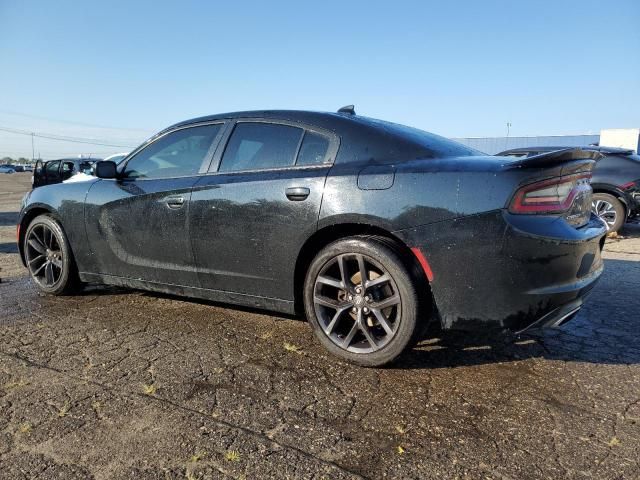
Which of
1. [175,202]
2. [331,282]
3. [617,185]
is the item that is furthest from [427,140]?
[617,185]

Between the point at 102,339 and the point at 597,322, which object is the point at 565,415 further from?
the point at 102,339

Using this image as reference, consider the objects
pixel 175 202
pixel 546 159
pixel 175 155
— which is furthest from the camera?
pixel 175 155

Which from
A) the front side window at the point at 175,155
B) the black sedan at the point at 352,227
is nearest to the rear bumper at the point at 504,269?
the black sedan at the point at 352,227

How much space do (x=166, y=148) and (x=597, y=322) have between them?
11.7ft

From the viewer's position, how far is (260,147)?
10.8 feet

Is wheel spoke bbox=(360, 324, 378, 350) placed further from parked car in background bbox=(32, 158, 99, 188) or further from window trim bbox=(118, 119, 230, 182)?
parked car in background bbox=(32, 158, 99, 188)

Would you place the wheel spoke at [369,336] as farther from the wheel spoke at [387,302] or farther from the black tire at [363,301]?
the wheel spoke at [387,302]

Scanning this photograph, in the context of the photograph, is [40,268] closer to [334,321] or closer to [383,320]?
[334,321]

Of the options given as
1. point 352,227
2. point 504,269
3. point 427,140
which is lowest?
point 504,269

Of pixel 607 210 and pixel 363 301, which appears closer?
pixel 363 301

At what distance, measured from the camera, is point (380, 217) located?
8.81ft

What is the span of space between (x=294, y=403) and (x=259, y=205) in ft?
4.16

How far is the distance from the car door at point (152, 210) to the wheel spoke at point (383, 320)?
1389 millimetres

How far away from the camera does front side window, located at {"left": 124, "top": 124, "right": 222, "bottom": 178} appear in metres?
3.58
